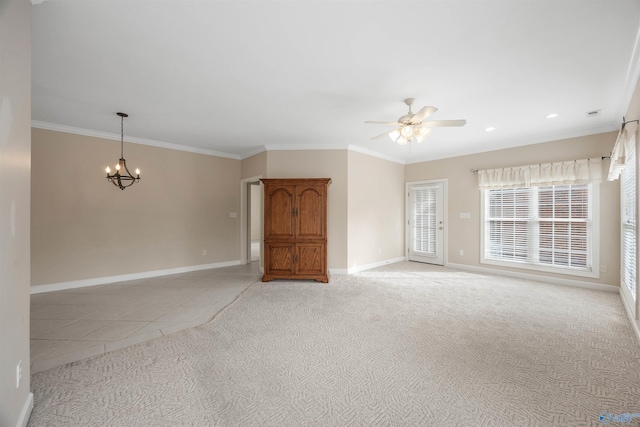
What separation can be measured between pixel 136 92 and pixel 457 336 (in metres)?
4.34

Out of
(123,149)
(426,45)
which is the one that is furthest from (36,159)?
(426,45)

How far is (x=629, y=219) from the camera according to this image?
3246mm

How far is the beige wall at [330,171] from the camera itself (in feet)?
16.9

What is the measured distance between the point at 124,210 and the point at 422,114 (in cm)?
500

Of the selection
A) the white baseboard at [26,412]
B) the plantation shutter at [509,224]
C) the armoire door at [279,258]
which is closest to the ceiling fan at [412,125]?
the armoire door at [279,258]

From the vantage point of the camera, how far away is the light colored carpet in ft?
5.34

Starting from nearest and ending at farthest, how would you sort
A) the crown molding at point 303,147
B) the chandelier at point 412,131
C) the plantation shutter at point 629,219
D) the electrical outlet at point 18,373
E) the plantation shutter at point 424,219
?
the electrical outlet at point 18,373 < the plantation shutter at point 629,219 < the chandelier at point 412,131 < the crown molding at point 303,147 < the plantation shutter at point 424,219

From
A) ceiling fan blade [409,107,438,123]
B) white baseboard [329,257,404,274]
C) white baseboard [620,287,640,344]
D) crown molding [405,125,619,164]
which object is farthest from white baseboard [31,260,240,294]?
white baseboard [620,287,640,344]

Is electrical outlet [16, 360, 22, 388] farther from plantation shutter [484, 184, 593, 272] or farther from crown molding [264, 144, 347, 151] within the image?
plantation shutter [484, 184, 593, 272]

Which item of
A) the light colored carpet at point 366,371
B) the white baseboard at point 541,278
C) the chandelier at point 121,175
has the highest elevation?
the chandelier at point 121,175

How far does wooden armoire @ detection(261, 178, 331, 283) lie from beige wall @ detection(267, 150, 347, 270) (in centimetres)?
60

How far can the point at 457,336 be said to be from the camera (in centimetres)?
263

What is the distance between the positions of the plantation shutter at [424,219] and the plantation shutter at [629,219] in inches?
114

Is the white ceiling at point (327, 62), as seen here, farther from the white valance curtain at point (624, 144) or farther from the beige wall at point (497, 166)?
the white valance curtain at point (624, 144)
